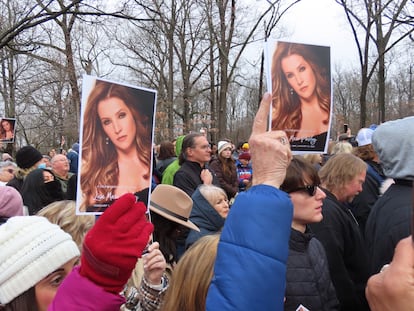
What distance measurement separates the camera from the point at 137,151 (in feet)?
10.3

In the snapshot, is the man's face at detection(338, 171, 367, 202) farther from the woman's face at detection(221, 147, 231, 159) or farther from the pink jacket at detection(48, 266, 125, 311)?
the woman's face at detection(221, 147, 231, 159)

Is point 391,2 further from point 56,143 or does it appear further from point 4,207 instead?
point 56,143

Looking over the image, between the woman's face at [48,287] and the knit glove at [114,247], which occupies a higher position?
the knit glove at [114,247]

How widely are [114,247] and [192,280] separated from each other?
1.70 ft

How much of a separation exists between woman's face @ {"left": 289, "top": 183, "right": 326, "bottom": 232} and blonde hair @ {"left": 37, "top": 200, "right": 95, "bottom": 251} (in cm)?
137

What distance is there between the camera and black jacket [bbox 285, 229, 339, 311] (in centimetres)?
251

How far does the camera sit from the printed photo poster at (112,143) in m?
2.90

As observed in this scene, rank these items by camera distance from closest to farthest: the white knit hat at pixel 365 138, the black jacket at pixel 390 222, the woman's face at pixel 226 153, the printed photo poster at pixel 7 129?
the black jacket at pixel 390 222
the white knit hat at pixel 365 138
the woman's face at pixel 226 153
the printed photo poster at pixel 7 129

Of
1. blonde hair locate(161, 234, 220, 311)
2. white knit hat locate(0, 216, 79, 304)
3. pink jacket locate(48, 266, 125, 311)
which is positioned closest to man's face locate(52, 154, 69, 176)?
white knit hat locate(0, 216, 79, 304)

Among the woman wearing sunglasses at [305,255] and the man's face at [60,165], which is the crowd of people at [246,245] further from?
the man's face at [60,165]

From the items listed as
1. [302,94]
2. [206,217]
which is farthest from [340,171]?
[302,94]

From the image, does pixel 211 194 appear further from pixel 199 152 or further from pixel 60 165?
pixel 60 165

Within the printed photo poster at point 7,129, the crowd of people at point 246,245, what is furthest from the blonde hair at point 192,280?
the printed photo poster at point 7,129

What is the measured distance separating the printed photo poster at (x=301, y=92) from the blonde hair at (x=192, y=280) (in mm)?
981
